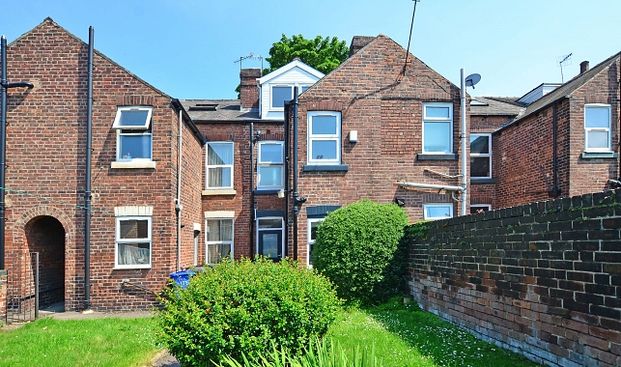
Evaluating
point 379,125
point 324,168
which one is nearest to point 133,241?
point 324,168

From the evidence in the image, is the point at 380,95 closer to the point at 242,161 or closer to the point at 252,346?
the point at 242,161

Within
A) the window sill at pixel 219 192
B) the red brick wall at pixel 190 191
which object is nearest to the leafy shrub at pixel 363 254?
the red brick wall at pixel 190 191

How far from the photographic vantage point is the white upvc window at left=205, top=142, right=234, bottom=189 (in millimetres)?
17219

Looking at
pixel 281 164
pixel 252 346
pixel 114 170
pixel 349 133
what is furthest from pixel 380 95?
pixel 252 346

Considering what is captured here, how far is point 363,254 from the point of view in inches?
416

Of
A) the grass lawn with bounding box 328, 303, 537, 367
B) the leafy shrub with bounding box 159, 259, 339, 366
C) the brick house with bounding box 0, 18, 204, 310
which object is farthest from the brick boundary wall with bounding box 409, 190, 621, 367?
the brick house with bounding box 0, 18, 204, 310

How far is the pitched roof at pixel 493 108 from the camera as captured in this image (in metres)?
16.8

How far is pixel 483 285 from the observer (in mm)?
7164

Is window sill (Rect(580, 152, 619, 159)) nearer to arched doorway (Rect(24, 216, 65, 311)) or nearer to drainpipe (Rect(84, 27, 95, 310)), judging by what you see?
drainpipe (Rect(84, 27, 95, 310))

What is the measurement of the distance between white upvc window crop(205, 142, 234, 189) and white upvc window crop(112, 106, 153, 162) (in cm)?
479

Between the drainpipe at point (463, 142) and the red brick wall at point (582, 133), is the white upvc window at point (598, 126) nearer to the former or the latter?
the red brick wall at point (582, 133)

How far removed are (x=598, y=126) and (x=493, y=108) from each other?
15.5ft

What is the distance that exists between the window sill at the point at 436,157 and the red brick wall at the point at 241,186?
555 cm

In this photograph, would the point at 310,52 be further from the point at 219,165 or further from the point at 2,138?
the point at 2,138
